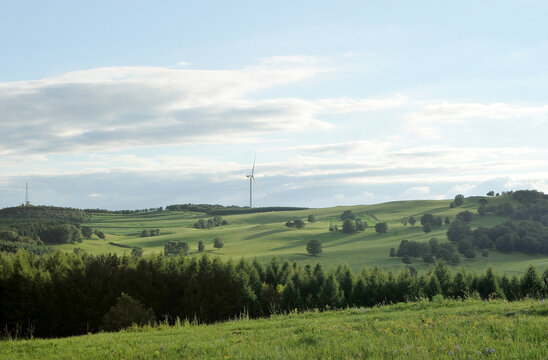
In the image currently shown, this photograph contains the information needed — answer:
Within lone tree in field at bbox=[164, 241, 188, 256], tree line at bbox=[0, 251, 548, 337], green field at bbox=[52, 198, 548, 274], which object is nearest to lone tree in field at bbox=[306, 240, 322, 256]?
green field at bbox=[52, 198, 548, 274]

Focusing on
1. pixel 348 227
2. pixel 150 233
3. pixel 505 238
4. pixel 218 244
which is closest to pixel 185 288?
pixel 505 238

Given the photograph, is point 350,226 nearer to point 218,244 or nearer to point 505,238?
point 218,244

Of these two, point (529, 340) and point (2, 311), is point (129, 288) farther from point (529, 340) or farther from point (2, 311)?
point (529, 340)

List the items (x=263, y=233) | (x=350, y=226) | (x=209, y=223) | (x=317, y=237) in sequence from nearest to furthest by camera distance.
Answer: (x=317, y=237) < (x=350, y=226) < (x=263, y=233) < (x=209, y=223)

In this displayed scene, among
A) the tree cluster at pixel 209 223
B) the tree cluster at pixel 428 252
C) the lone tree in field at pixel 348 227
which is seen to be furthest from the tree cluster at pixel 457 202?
the tree cluster at pixel 209 223

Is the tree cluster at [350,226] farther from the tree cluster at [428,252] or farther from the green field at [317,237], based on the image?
the tree cluster at [428,252]

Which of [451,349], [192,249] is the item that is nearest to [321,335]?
[451,349]

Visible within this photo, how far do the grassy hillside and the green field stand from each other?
5810 cm

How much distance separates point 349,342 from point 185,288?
27.9 metres

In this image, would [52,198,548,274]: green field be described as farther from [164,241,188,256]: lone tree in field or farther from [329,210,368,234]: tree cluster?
[164,241,188,256]: lone tree in field

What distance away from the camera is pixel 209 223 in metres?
185

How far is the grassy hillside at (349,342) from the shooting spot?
39.0ft

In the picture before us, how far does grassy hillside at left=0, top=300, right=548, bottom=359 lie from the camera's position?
11.9m

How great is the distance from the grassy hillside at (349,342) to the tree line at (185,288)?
688 inches
